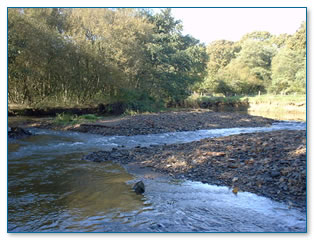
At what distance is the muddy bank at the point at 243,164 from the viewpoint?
536 centimetres

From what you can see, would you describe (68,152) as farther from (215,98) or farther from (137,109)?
(215,98)

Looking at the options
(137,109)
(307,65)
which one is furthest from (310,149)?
(137,109)

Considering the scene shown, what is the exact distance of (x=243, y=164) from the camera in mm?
6938

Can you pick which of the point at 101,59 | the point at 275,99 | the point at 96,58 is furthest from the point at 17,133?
the point at 275,99

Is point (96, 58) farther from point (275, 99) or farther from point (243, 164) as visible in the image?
point (275, 99)

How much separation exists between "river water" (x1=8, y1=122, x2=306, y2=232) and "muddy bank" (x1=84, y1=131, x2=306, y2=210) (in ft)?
1.29

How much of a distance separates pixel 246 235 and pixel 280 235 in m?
0.49

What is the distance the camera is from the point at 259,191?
545cm

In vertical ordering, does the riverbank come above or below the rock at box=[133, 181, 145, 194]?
above

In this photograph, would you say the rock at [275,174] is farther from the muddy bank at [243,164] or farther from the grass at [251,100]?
the grass at [251,100]

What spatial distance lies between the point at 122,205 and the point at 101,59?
20.1 m

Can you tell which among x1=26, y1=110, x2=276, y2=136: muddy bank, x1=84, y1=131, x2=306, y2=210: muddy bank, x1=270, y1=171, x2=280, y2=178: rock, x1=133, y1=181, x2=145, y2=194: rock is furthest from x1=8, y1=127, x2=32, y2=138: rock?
x1=270, y1=171, x2=280, y2=178: rock

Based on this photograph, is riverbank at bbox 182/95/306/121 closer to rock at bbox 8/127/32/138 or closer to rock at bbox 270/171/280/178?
rock at bbox 8/127/32/138

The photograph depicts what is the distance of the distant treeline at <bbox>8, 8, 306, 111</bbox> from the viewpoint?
737 inches
